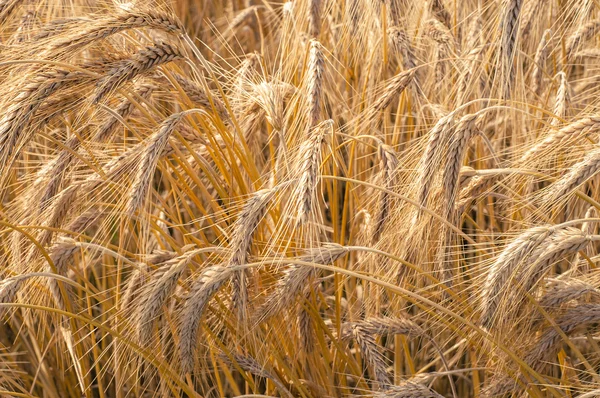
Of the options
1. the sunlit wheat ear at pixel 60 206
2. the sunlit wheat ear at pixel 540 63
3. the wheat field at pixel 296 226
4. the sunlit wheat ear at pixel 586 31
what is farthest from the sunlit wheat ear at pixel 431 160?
the sunlit wheat ear at pixel 586 31

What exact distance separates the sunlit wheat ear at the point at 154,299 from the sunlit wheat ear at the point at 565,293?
2.85 feet

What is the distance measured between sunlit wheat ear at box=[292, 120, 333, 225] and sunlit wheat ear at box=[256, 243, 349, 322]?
0.10m

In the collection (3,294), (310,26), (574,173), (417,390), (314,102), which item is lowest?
(417,390)

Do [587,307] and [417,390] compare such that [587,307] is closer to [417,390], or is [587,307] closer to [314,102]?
[417,390]

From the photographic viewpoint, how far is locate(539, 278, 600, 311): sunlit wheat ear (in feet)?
5.59

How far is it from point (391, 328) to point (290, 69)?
3.40ft

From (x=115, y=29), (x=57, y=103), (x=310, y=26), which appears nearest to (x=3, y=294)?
(x=57, y=103)

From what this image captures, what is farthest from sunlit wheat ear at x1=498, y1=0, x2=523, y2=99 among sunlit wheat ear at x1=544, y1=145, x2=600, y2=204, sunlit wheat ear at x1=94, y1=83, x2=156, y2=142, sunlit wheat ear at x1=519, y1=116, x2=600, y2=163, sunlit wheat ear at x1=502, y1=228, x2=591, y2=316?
sunlit wheat ear at x1=94, y1=83, x2=156, y2=142

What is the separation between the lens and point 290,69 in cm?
246

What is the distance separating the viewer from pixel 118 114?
6.28ft

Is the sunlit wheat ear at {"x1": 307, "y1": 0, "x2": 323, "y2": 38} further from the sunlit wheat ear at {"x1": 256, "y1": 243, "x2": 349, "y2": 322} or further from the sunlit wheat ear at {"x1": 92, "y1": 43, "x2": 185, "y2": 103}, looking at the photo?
the sunlit wheat ear at {"x1": 256, "y1": 243, "x2": 349, "y2": 322}

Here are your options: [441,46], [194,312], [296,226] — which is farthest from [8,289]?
[441,46]

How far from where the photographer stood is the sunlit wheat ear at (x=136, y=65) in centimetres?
175

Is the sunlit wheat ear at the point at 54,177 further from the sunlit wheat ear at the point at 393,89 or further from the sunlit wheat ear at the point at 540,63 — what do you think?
the sunlit wheat ear at the point at 540,63
